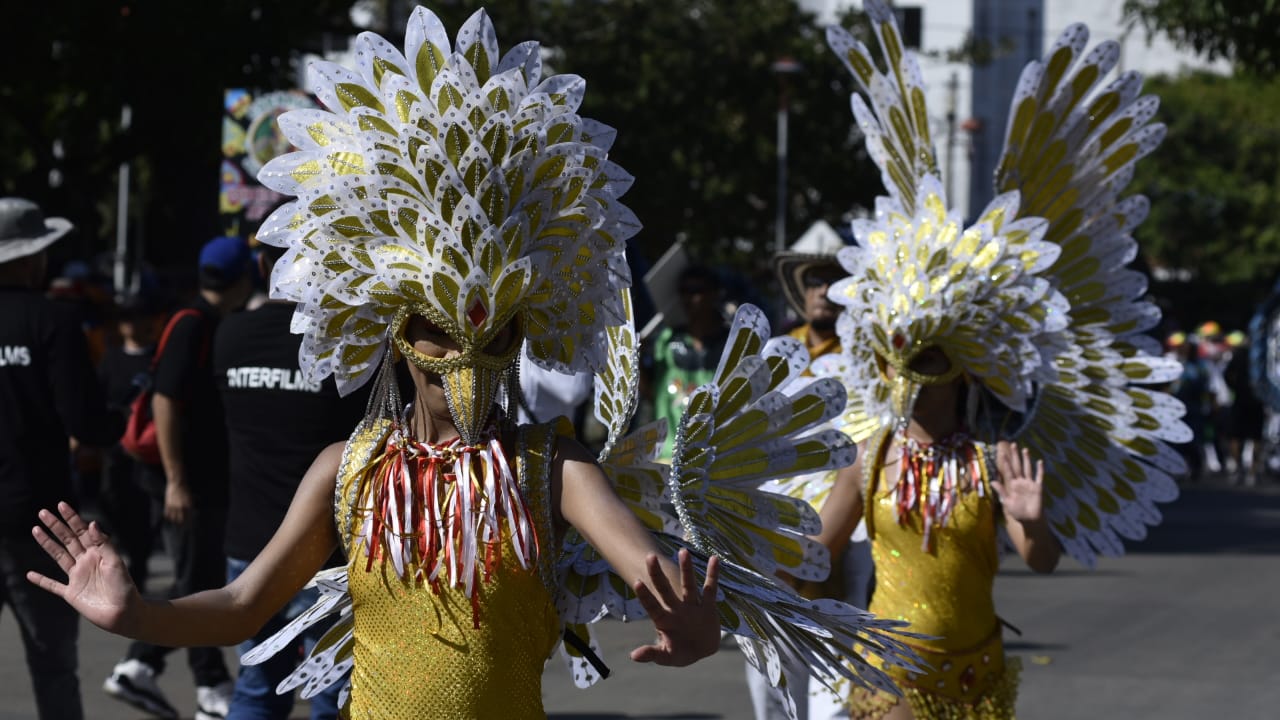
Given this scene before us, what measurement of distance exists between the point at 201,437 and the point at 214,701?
117cm

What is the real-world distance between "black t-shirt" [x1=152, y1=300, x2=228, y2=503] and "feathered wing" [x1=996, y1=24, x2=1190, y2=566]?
9.87 ft

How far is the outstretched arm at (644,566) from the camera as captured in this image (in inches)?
113

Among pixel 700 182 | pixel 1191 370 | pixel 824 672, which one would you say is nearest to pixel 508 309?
pixel 824 672

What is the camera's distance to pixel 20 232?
6.05 m

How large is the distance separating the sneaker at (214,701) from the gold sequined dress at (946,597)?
336 centimetres

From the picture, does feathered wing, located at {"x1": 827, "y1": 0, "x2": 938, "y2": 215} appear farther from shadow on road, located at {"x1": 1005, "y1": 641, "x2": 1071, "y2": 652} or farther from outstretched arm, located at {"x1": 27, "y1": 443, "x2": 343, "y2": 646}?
shadow on road, located at {"x1": 1005, "y1": 641, "x2": 1071, "y2": 652}

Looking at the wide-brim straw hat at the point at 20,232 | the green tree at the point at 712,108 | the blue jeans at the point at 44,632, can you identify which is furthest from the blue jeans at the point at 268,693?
the green tree at the point at 712,108

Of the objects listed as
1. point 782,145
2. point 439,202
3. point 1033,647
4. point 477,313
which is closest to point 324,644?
point 477,313

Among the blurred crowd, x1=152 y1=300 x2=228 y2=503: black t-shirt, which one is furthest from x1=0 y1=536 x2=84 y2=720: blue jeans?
the blurred crowd

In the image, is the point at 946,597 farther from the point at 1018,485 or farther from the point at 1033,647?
the point at 1033,647

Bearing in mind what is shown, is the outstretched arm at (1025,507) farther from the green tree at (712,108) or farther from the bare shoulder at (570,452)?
the green tree at (712,108)

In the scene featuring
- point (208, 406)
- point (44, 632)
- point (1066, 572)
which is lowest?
point (1066, 572)

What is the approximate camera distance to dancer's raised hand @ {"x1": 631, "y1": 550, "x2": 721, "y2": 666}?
113 inches

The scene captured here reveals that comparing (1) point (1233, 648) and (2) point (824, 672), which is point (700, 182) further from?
(2) point (824, 672)
